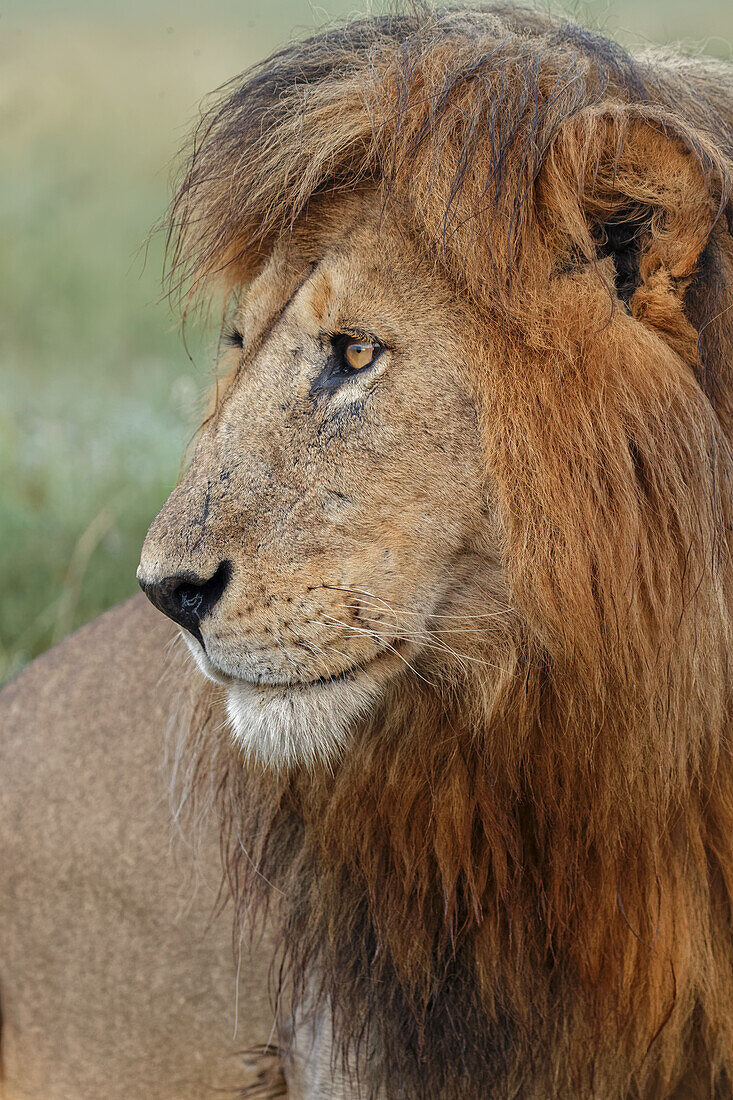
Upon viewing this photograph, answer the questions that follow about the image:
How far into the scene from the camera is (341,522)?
1935 millimetres

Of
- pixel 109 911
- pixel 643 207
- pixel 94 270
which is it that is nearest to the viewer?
pixel 643 207

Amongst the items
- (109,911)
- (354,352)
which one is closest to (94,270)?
(109,911)

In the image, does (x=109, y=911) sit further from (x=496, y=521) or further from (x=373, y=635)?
(x=496, y=521)

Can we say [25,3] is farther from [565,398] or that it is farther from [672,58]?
[565,398]

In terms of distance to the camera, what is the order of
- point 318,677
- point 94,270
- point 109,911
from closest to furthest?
point 318,677 < point 109,911 < point 94,270

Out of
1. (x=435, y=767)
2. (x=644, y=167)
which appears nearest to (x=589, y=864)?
(x=435, y=767)

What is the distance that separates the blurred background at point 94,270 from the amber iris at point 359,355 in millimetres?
667

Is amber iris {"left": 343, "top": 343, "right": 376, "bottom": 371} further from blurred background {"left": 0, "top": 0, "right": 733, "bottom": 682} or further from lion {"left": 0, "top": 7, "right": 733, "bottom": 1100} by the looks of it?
blurred background {"left": 0, "top": 0, "right": 733, "bottom": 682}

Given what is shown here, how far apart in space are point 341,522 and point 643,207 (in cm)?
64

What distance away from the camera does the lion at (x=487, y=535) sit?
6.18ft

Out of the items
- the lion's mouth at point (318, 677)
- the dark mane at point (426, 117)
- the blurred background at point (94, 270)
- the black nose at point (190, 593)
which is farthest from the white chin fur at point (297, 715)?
the blurred background at point (94, 270)

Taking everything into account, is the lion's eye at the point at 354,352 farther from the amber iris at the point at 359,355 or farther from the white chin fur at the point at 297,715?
the white chin fur at the point at 297,715

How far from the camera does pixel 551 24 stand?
221 centimetres

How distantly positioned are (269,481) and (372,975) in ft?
3.19
